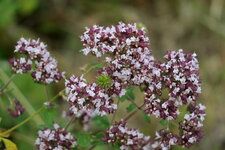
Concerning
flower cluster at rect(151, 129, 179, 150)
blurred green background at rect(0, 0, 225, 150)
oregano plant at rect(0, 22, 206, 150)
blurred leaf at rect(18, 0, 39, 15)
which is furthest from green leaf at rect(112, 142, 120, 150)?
blurred leaf at rect(18, 0, 39, 15)

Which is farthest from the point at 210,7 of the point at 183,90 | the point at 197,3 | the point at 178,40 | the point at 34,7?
the point at 183,90

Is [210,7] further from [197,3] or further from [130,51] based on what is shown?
→ [130,51]

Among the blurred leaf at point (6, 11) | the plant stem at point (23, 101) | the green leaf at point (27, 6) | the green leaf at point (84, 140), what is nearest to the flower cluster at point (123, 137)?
the green leaf at point (84, 140)

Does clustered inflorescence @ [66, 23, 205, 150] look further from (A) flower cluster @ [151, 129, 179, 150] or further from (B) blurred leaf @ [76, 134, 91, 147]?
(B) blurred leaf @ [76, 134, 91, 147]

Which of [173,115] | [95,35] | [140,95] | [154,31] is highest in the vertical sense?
[154,31]

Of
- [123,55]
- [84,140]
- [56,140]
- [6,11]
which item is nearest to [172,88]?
[123,55]

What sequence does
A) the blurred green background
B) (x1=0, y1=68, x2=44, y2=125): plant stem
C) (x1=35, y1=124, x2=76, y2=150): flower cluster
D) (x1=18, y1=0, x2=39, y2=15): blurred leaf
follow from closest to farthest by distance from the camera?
(x1=35, y1=124, x2=76, y2=150): flower cluster → (x1=0, y1=68, x2=44, y2=125): plant stem → the blurred green background → (x1=18, y1=0, x2=39, y2=15): blurred leaf
